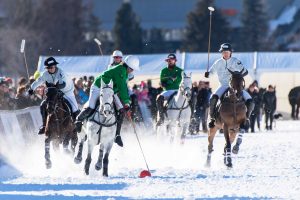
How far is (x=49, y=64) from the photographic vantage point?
821 inches

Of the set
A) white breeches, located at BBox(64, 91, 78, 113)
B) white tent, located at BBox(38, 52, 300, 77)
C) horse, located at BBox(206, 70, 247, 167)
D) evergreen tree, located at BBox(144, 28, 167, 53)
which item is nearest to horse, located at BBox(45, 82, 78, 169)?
white breeches, located at BBox(64, 91, 78, 113)

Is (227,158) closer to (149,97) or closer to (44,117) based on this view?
(44,117)

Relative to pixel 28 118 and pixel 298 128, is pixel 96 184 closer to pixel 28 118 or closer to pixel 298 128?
pixel 28 118

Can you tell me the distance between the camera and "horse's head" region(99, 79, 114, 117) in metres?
18.4

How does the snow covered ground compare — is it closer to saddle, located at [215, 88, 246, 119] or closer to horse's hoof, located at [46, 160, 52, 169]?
horse's hoof, located at [46, 160, 52, 169]

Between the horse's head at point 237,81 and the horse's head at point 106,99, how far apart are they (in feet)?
10.1

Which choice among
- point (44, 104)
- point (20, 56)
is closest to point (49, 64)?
point (44, 104)

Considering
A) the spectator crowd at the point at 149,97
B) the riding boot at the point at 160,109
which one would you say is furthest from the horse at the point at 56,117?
the riding boot at the point at 160,109

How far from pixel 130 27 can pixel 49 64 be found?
66786 millimetres

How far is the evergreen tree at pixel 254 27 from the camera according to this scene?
91.8 m

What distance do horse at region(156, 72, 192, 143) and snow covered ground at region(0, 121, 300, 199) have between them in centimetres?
44

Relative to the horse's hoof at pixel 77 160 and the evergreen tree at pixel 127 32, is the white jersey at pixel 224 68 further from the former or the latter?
the evergreen tree at pixel 127 32

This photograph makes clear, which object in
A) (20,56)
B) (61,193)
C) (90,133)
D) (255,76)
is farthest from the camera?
(20,56)

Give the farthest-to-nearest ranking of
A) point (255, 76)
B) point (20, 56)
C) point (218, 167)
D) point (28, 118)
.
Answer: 1. point (20, 56)
2. point (255, 76)
3. point (28, 118)
4. point (218, 167)
